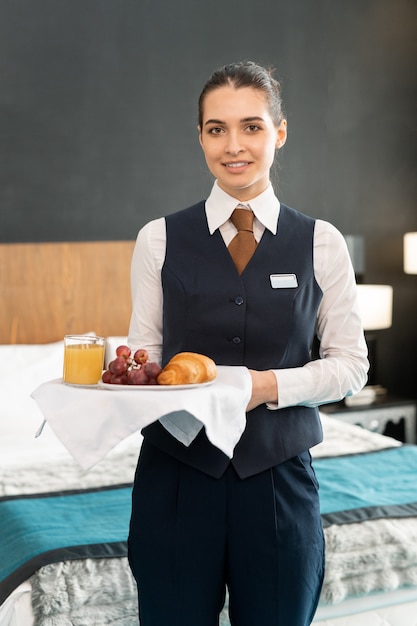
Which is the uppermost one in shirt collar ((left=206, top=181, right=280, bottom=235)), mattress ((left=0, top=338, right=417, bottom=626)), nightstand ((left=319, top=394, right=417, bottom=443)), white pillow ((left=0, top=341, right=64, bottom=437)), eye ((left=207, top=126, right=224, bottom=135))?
eye ((left=207, top=126, right=224, bottom=135))

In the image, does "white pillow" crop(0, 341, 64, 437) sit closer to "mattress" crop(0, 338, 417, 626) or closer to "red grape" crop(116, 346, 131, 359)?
"mattress" crop(0, 338, 417, 626)

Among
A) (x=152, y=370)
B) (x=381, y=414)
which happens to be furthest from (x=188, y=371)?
(x=381, y=414)

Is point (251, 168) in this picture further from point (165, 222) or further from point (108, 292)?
point (108, 292)

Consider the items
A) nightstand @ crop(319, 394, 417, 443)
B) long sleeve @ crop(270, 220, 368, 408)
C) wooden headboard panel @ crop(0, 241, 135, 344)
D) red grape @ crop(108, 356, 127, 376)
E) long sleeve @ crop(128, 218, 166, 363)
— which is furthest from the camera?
nightstand @ crop(319, 394, 417, 443)

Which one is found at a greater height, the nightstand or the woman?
the woman

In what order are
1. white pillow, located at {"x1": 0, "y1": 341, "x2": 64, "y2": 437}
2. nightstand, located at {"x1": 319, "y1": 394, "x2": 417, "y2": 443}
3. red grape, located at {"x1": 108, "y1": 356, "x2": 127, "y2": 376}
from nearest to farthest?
red grape, located at {"x1": 108, "y1": 356, "x2": 127, "y2": 376} < white pillow, located at {"x1": 0, "y1": 341, "x2": 64, "y2": 437} < nightstand, located at {"x1": 319, "y1": 394, "x2": 417, "y2": 443}

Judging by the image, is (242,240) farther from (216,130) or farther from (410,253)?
(410,253)

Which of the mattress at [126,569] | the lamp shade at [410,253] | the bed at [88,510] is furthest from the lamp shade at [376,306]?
the mattress at [126,569]

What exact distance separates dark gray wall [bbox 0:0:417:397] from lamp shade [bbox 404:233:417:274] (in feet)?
0.28

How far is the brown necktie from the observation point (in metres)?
1.59

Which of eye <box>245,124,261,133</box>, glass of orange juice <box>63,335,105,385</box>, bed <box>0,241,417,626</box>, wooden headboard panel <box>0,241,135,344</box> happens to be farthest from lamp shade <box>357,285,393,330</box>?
glass of orange juice <box>63,335,105,385</box>

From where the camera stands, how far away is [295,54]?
14.1 ft

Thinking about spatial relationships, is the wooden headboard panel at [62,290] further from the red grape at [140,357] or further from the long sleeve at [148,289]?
the red grape at [140,357]

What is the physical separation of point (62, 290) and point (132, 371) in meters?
2.47
